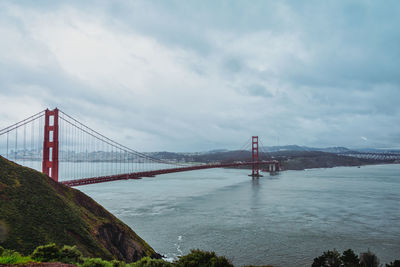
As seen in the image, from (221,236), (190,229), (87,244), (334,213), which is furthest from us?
(334,213)

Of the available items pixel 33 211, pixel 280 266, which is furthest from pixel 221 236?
pixel 33 211

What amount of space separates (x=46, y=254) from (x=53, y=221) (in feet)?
16.0

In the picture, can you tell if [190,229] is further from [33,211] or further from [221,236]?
[33,211]

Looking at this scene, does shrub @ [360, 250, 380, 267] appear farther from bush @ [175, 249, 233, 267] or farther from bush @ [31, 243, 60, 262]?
bush @ [31, 243, 60, 262]

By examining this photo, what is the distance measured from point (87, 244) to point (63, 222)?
1.80 meters

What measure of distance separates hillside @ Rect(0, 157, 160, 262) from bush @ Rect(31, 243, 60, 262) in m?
2.03

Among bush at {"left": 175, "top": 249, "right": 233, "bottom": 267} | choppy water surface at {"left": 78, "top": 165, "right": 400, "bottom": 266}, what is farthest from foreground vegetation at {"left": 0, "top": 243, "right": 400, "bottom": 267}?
choppy water surface at {"left": 78, "top": 165, "right": 400, "bottom": 266}

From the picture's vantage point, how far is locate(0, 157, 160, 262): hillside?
11.3 meters

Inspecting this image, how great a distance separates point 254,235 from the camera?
20453 mm

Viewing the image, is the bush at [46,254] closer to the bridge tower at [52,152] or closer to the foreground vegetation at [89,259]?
the foreground vegetation at [89,259]

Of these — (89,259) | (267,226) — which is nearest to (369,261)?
(89,259)

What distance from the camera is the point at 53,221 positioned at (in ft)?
42.7

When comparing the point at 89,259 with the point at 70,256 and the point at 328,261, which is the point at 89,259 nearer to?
the point at 70,256

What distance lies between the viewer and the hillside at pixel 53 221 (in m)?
11.3
